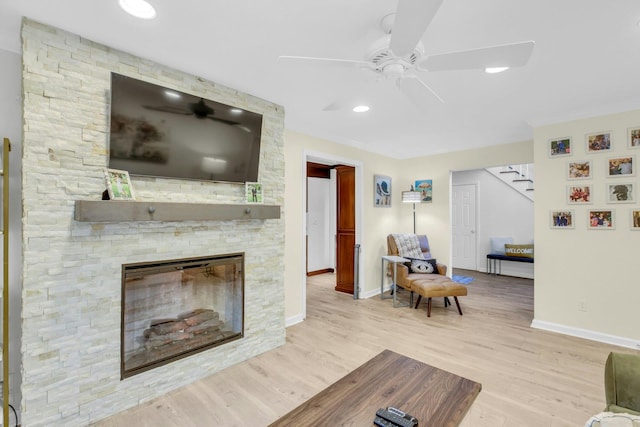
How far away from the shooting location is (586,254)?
3.17 m

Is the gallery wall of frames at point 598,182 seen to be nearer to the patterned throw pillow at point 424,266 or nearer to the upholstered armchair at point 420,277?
the upholstered armchair at point 420,277

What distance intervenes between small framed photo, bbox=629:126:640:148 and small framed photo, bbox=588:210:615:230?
25.7 inches

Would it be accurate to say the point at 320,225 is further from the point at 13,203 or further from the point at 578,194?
the point at 13,203

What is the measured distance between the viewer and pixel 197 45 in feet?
6.47

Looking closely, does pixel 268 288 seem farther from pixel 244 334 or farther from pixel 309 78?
pixel 309 78

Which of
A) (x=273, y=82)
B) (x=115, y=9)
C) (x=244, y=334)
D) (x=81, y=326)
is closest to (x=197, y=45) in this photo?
(x=115, y=9)

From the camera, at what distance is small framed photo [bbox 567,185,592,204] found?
3145 millimetres

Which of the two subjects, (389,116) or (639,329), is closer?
(639,329)

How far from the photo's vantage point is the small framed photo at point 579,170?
3143 mm

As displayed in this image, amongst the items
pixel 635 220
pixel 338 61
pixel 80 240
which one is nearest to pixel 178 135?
pixel 80 240

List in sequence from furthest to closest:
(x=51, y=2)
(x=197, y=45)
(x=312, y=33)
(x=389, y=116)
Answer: (x=389, y=116) → (x=197, y=45) → (x=312, y=33) → (x=51, y=2)

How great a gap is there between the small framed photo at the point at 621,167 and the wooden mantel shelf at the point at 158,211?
136 inches

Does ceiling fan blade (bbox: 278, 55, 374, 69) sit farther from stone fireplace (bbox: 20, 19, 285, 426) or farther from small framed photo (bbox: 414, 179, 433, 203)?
small framed photo (bbox: 414, 179, 433, 203)

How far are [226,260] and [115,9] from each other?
5.87 feet
